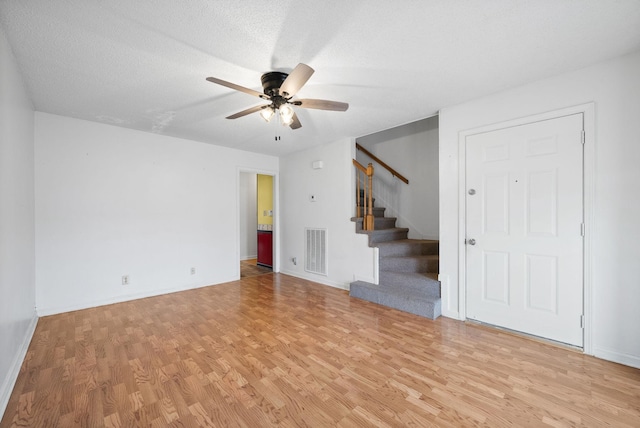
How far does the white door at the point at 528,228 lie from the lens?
2.35 m

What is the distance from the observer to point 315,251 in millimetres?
4891

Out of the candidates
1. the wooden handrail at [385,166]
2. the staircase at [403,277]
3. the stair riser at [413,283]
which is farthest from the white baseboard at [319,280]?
the wooden handrail at [385,166]

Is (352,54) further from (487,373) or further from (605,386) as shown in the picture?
(605,386)

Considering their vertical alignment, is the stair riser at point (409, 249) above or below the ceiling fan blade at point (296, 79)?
below

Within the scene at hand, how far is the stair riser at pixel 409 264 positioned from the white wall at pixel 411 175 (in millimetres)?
1004

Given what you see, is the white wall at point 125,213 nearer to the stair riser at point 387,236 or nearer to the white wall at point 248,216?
the white wall at point 248,216

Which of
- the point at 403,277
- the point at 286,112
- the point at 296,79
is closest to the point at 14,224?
the point at 286,112

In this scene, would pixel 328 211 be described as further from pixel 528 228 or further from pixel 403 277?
pixel 528 228

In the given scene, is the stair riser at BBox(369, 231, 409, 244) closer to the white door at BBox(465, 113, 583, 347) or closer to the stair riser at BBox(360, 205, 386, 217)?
the stair riser at BBox(360, 205, 386, 217)

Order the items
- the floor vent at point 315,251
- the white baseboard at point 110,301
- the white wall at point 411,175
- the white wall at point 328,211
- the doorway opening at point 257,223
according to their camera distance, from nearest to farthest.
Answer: the white baseboard at point 110,301, the white wall at point 328,211, the white wall at point 411,175, the floor vent at point 315,251, the doorway opening at point 257,223

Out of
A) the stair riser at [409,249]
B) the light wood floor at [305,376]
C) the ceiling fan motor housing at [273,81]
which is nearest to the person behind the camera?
the light wood floor at [305,376]

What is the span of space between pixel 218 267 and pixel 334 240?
7.02ft

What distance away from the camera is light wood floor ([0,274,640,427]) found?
1.59 m

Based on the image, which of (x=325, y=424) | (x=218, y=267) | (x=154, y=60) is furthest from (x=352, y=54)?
(x=218, y=267)
